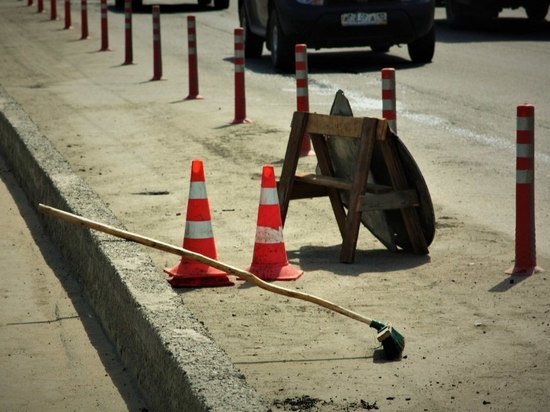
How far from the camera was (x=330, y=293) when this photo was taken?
748cm

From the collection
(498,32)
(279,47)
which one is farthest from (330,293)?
(498,32)

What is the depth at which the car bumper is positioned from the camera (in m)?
18.3

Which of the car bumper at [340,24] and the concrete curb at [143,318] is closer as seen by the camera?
the concrete curb at [143,318]

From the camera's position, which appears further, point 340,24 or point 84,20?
point 84,20

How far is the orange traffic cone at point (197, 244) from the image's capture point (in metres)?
7.68

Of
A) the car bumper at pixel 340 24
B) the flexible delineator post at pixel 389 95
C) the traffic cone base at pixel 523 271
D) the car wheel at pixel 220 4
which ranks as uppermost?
the flexible delineator post at pixel 389 95

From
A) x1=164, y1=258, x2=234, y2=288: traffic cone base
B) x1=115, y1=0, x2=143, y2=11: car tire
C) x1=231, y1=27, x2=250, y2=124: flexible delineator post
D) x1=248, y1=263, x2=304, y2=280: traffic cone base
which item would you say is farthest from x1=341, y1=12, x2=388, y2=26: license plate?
x1=115, y1=0, x2=143, y2=11: car tire

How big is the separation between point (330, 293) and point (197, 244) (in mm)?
858

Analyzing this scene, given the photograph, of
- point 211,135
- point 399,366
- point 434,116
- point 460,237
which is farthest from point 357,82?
point 399,366

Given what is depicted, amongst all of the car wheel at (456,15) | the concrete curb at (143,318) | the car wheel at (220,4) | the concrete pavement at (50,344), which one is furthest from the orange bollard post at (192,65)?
the car wheel at (220,4)

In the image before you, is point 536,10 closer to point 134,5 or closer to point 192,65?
point 134,5

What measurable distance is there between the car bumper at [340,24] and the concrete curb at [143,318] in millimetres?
8955

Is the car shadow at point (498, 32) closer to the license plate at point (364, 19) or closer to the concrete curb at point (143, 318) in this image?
the license plate at point (364, 19)

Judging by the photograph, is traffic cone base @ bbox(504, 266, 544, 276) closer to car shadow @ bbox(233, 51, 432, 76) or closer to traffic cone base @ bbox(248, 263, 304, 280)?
traffic cone base @ bbox(248, 263, 304, 280)
